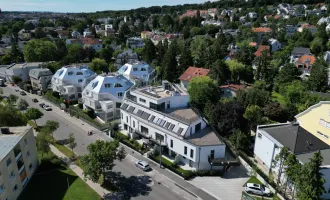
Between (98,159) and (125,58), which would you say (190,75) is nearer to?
(125,58)

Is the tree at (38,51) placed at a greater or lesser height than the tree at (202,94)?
greater

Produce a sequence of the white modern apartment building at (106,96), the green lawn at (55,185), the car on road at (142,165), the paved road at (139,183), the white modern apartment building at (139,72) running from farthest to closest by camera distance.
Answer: the white modern apartment building at (139,72) → the white modern apartment building at (106,96) → the car on road at (142,165) → the paved road at (139,183) → the green lawn at (55,185)

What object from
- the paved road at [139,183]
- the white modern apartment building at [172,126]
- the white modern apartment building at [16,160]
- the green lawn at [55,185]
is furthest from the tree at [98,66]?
the white modern apartment building at [16,160]

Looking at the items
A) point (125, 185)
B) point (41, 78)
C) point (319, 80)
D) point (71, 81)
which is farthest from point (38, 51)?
point (319, 80)

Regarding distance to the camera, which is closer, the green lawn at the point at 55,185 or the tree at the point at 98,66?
the green lawn at the point at 55,185

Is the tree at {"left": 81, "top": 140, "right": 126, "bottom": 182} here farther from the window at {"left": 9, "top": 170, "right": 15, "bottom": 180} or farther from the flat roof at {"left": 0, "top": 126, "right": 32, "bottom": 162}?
the flat roof at {"left": 0, "top": 126, "right": 32, "bottom": 162}

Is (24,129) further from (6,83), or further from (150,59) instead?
(150,59)

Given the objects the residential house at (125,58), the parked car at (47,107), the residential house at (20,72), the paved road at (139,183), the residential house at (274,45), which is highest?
the residential house at (274,45)

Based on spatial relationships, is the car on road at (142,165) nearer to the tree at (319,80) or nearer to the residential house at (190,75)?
the residential house at (190,75)
